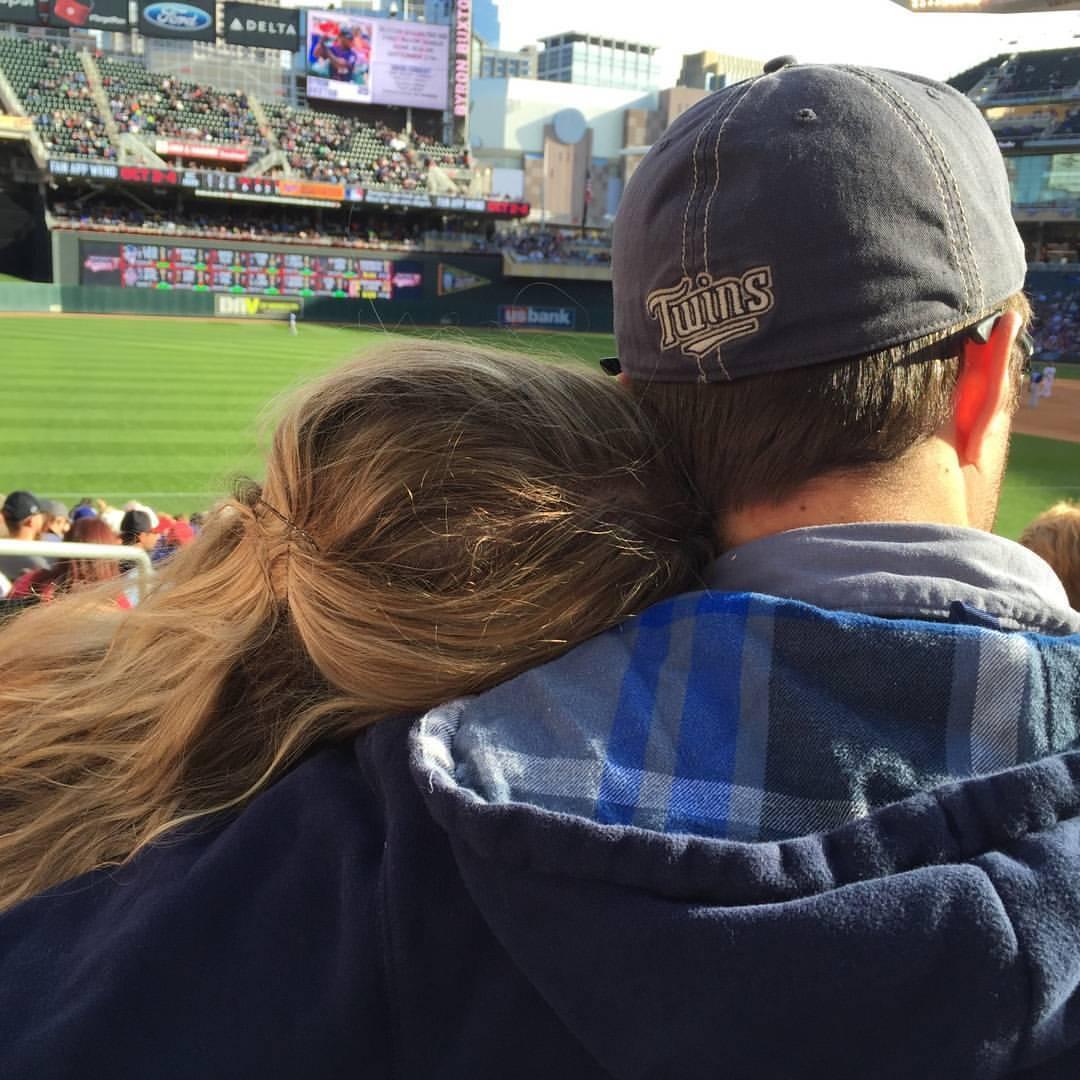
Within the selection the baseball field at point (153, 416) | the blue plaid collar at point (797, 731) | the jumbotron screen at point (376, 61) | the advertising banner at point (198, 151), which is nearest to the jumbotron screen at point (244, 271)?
the advertising banner at point (198, 151)

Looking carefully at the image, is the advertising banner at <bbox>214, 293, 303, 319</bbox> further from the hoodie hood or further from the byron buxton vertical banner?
the hoodie hood

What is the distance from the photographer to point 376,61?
45.9 meters

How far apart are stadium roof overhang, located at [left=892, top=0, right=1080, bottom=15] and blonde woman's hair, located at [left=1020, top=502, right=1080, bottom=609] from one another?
58.0 ft

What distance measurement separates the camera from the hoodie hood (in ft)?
2.13

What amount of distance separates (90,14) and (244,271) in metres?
14.8

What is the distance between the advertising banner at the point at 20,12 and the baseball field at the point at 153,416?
2221cm

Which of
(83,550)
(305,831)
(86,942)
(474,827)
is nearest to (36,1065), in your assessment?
(86,942)

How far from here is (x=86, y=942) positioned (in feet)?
2.79

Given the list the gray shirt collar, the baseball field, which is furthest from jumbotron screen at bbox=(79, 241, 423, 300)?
the gray shirt collar

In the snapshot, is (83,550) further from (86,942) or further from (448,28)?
(448,28)

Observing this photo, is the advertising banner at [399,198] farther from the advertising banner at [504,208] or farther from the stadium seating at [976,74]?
the stadium seating at [976,74]

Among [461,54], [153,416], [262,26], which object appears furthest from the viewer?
[461,54]

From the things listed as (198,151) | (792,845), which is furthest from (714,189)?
(198,151)

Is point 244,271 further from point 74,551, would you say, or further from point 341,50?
point 74,551
